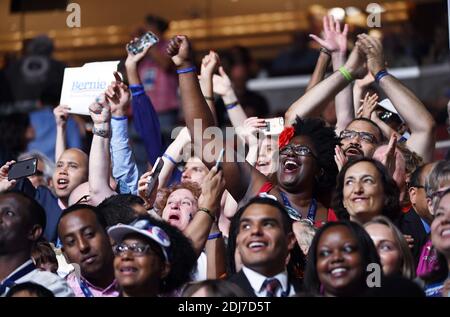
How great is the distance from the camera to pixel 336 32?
958 centimetres

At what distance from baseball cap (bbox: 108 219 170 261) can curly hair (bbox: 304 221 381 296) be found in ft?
2.43

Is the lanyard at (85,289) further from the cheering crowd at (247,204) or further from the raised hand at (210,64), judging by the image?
the raised hand at (210,64)

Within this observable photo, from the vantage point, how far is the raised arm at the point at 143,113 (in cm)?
947

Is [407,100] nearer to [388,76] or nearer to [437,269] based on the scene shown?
[388,76]

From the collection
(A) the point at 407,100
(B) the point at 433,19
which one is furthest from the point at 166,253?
(B) the point at 433,19

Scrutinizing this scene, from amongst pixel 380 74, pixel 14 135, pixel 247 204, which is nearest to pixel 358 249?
pixel 247 204

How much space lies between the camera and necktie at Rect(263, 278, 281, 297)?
6971mm

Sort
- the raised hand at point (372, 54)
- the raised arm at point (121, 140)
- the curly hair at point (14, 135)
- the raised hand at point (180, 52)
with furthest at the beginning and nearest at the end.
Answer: the curly hair at point (14, 135), the raised arm at point (121, 140), the raised hand at point (372, 54), the raised hand at point (180, 52)

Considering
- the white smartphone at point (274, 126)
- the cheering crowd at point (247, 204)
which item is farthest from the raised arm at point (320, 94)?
the white smartphone at point (274, 126)

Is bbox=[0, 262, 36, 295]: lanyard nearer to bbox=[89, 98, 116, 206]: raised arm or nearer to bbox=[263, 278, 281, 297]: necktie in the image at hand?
Answer: bbox=[89, 98, 116, 206]: raised arm

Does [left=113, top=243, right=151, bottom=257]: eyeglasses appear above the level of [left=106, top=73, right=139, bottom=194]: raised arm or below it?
below

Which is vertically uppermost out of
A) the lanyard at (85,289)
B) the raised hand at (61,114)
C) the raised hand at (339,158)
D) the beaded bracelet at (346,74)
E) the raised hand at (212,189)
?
the beaded bracelet at (346,74)

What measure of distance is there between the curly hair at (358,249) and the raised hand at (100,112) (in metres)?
2.22

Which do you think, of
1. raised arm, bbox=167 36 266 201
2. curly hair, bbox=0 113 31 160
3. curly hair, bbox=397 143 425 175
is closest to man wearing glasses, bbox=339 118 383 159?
curly hair, bbox=397 143 425 175
